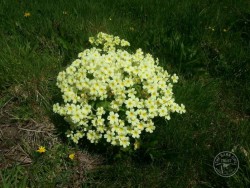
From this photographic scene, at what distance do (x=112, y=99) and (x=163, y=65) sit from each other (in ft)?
3.26

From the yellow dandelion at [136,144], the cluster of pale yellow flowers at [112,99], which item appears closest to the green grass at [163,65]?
the yellow dandelion at [136,144]

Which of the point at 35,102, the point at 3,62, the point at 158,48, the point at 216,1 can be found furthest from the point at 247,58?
the point at 3,62

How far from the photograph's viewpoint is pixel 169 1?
4.38 meters

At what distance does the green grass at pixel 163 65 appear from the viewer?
2582mm

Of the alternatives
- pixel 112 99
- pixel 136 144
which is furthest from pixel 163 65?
pixel 136 144

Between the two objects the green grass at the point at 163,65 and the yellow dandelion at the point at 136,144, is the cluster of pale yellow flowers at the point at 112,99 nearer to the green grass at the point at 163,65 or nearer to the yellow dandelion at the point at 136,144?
the yellow dandelion at the point at 136,144

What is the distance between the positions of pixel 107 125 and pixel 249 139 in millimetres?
1224

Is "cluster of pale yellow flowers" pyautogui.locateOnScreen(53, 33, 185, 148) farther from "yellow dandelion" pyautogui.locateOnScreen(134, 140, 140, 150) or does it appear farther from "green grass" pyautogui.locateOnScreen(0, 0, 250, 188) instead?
"green grass" pyautogui.locateOnScreen(0, 0, 250, 188)

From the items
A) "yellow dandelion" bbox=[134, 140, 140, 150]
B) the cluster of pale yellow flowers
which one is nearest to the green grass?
"yellow dandelion" bbox=[134, 140, 140, 150]

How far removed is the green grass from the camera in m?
2.58

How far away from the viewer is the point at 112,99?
2695mm

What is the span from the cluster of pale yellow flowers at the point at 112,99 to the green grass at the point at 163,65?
208 mm

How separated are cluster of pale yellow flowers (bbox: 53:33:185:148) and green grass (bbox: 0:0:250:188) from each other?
21 centimetres

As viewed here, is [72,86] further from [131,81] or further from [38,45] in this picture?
[38,45]
